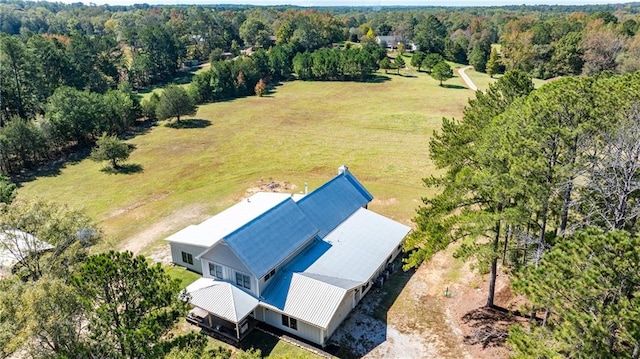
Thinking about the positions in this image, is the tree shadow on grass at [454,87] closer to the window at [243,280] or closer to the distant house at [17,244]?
the window at [243,280]

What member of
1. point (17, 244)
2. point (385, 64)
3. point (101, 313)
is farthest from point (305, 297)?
point (385, 64)

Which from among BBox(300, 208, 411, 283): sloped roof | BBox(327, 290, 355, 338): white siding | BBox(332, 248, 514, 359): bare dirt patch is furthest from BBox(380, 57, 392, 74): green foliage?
BBox(327, 290, 355, 338): white siding

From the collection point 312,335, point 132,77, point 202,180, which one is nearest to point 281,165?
point 202,180

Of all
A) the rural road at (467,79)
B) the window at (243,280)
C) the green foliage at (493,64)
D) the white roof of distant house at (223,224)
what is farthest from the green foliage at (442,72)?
the window at (243,280)

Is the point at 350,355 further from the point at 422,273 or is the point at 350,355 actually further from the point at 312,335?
the point at 422,273

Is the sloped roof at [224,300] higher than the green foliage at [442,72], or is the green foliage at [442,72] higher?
the green foliage at [442,72]

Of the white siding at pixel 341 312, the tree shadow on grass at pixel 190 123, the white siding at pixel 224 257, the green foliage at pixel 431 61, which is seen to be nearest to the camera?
the white siding at pixel 341 312

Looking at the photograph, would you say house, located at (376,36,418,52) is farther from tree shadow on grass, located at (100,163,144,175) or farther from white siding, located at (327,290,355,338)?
white siding, located at (327,290,355,338)
